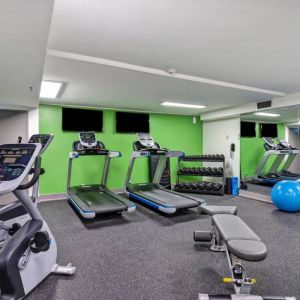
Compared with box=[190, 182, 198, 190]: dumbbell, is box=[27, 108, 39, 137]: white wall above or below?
above

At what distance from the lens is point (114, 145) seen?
20.6 feet

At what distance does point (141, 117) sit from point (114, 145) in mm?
1125

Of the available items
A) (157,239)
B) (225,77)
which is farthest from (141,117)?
(157,239)

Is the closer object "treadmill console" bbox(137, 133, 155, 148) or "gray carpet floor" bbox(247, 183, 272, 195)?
"treadmill console" bbox(137, 133, 155, 148)

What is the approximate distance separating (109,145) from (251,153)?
3901mm

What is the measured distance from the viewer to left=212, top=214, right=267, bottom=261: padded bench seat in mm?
1589

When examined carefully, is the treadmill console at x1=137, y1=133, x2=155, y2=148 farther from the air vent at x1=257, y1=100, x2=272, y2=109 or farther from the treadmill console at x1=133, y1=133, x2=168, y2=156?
the air vent at x1=257, y1=100, x2=272, y2=109

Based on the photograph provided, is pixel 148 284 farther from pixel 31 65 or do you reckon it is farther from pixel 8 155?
pixel 31 65

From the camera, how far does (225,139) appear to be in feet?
22.4

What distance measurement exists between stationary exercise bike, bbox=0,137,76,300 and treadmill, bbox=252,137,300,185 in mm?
5466

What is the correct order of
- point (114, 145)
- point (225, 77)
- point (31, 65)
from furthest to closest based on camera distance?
point (114, 145) → point (225, 77) → point (31, 65)

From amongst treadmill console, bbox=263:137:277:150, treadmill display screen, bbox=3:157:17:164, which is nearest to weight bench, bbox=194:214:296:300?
treadmill display screen, bbox=3:157:17:164

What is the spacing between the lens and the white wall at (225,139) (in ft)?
21.2

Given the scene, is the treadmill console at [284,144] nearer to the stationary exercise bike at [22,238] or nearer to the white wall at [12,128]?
the stationary exercise bike at [22,238]
